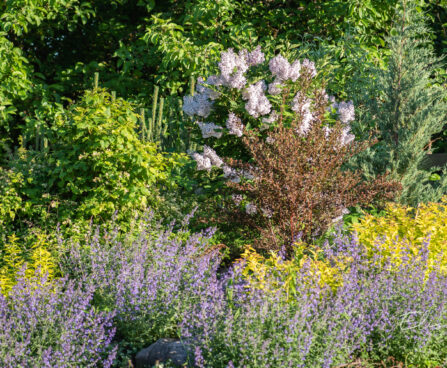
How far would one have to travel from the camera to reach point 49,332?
10.6 feet

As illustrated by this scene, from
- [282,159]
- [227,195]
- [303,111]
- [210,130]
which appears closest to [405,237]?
[282,159]

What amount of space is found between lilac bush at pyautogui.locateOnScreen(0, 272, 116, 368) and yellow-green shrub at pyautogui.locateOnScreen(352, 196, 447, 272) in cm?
190

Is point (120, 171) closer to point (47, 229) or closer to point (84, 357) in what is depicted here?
point (47, 229)

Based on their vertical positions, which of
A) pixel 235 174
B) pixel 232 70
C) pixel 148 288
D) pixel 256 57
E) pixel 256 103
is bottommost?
pixel 148 288

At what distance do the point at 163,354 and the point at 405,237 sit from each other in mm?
1922

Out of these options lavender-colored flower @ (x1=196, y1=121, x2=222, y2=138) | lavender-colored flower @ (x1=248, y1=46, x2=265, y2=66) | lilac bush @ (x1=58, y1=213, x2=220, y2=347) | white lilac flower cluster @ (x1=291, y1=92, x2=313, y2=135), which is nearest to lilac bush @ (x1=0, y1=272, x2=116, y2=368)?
lilac bush @ (x1=58, y1=213, x2=220, y2=347)

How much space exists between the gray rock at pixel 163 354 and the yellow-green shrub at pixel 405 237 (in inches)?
58.2

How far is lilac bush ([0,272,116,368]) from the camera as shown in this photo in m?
2.89

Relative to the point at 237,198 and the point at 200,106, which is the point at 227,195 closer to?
the point at 237,198

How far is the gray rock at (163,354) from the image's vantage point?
3.04 m

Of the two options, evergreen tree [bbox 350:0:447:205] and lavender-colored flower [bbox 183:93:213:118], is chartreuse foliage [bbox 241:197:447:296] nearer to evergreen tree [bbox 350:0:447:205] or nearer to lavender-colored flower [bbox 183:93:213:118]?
evergreen tree [bbox 350:0:447:205]

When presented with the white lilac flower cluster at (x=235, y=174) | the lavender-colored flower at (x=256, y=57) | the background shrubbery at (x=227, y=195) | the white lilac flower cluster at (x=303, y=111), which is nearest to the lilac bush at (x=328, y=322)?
the background shrubbery at (x=227, y=195)

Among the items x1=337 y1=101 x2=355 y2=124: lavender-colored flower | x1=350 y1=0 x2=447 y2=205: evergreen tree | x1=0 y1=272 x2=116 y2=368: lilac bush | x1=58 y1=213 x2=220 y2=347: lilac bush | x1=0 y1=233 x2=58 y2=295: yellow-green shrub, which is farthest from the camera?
x1=350 y1=0 x2=447 y2=205: evergreen tree

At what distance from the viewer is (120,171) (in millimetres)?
5117
